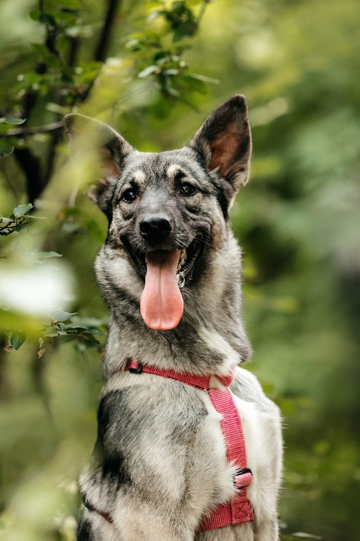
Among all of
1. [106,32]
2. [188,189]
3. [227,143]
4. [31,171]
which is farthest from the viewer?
[106,32]

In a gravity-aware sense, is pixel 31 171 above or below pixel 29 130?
below

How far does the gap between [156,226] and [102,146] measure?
72cm

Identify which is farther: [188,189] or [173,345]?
[188,189]

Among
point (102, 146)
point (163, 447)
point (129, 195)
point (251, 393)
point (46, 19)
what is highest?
point (46, 19)

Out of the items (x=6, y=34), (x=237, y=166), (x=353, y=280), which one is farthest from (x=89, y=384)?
(x=353, y=280)

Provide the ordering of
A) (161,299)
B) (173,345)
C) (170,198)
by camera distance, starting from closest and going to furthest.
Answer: (161,299) < (173,345) < (170,198)

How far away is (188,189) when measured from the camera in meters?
2.72

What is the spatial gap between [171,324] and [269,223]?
5.55 m

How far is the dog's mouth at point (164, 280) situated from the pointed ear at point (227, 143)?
1.71 feet

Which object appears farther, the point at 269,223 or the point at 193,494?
the point at 269,223

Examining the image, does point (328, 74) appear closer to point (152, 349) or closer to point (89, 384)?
point (152, 349)

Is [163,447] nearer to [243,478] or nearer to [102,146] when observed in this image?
[243,478]

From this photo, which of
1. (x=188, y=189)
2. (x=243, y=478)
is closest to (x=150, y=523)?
(x=243, y=478)

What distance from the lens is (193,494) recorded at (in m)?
2.11
